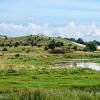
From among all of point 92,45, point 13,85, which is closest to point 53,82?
point 13,85

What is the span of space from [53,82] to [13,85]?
466 cm

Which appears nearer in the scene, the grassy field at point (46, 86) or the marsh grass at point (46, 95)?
the marsh grass at point (46, 95)

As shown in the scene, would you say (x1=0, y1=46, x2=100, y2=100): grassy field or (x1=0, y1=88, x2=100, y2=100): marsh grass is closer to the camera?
(x1=0, y1=88, x2=100, y2=100): marsh grass

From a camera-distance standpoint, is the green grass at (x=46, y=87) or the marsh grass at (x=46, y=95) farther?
the green grass at (x=46, y=87)

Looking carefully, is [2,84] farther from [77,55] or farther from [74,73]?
[77,55]

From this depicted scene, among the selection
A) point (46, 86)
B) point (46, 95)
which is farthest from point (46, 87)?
point (46, 95)

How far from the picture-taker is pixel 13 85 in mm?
38312

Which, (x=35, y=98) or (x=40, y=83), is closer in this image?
(x=35, y=98)

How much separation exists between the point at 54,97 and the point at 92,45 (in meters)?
154

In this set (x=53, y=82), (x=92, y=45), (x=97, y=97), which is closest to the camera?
(x=97, y=97)

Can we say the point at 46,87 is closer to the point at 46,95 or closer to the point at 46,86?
the point at 46,86

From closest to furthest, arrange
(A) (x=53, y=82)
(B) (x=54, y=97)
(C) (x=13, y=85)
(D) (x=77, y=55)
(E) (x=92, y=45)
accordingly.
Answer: (B) (x=54, y=97), (C) (x=13, y=85), (A) (x=53, y=82), (D) (x=77, y=55), (E) (x=92, y=45)

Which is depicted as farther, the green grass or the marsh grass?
the green grass

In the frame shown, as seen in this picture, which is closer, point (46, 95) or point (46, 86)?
point (46, 95)
